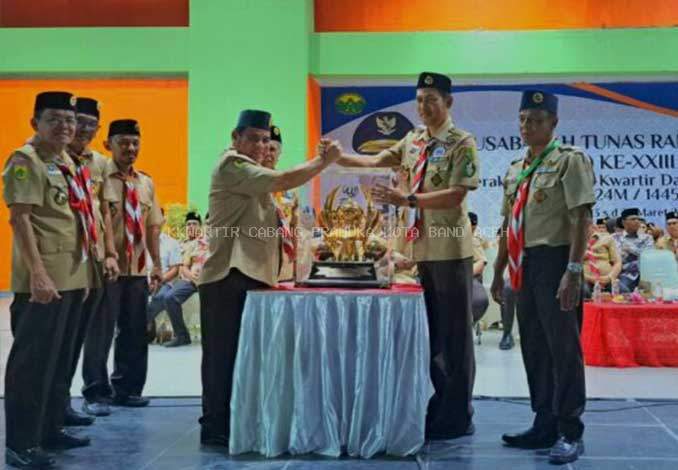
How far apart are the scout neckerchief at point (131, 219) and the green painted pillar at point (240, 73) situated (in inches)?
202

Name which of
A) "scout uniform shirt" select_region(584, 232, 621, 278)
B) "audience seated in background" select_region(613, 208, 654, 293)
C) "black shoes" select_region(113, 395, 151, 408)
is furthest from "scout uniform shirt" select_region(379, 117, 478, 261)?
"audience seated in background" select_region(613, 208, 654, 293)

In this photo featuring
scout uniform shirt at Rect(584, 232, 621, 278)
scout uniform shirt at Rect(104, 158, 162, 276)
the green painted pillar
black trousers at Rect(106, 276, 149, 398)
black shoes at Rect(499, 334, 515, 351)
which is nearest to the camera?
scout uniform shirt at Rect(104, 158, 162, 276)

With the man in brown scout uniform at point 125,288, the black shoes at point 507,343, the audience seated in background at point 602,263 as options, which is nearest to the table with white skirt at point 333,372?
the man in brown scout uniform at point 125,288

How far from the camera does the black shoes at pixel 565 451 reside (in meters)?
3.40

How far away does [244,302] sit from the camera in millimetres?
3582

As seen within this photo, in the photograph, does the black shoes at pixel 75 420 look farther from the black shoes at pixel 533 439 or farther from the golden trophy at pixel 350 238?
the black shoes at pixel 533 439

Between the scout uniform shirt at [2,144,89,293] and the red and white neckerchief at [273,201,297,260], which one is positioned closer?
the scout uniform shirt at [2,144,89,293]

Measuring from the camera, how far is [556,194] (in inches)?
140

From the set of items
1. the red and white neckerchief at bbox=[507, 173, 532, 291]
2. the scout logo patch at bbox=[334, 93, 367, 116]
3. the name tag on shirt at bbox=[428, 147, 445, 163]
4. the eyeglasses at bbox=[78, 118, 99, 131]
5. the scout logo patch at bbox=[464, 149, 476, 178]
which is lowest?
the red and white neckerchief at bbox=[507, 173, 532, 291]

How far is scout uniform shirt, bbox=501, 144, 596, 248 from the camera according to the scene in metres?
3.44

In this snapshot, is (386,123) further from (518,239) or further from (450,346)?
(518,239)

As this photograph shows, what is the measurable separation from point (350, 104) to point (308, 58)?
129 cm

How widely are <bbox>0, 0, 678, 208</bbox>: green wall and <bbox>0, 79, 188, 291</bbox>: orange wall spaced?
0.45m

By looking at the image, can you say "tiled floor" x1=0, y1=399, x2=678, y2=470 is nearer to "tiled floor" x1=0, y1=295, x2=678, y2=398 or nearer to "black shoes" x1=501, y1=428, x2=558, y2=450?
"black shoes" x1=501, y1=428, x2=558, y2=450
